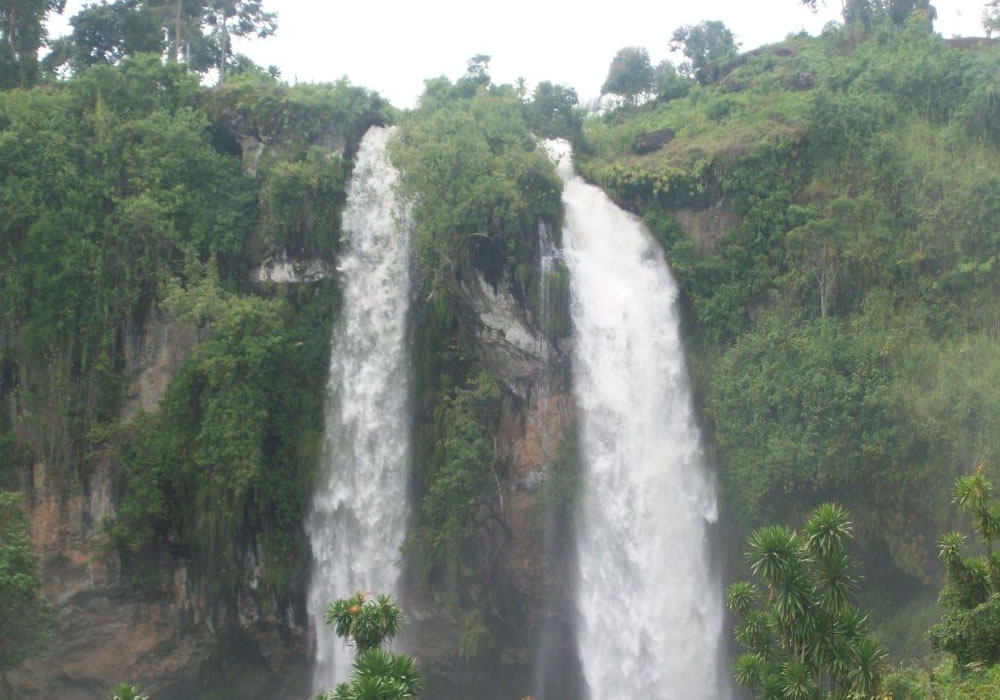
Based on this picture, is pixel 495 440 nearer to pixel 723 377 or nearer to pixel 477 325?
pixel 477 325

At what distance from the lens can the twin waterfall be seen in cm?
2709

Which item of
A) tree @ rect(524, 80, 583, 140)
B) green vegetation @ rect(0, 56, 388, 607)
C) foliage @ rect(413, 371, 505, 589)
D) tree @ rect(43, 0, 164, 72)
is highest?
tree @ rect(43, 0, 164, 72)

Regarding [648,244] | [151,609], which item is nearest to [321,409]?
[151,609]

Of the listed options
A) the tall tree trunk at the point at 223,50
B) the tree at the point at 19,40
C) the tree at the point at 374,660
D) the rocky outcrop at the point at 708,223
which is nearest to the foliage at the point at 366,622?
the tree at the point at 374,660

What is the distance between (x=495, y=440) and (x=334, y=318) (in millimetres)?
5787

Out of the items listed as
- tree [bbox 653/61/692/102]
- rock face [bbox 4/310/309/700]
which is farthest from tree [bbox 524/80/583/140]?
rock face [bbox 4/310/309/700]

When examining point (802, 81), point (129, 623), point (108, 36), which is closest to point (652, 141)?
point (802, 81)

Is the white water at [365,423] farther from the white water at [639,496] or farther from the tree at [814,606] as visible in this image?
the tree at [814,606]

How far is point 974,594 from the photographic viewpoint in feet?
59.2

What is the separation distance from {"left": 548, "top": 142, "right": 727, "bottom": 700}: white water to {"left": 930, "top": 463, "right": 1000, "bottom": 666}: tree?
9.43 m

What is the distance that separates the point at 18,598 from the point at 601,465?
1433 cm

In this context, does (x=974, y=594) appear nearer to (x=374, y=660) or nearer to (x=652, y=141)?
(x=374, y=660)

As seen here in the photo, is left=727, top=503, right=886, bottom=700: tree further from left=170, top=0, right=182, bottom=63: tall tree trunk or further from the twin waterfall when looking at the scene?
left=170, top=0, right=182, bottom=63: tall tree trunk

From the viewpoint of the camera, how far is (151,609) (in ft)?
91.5
